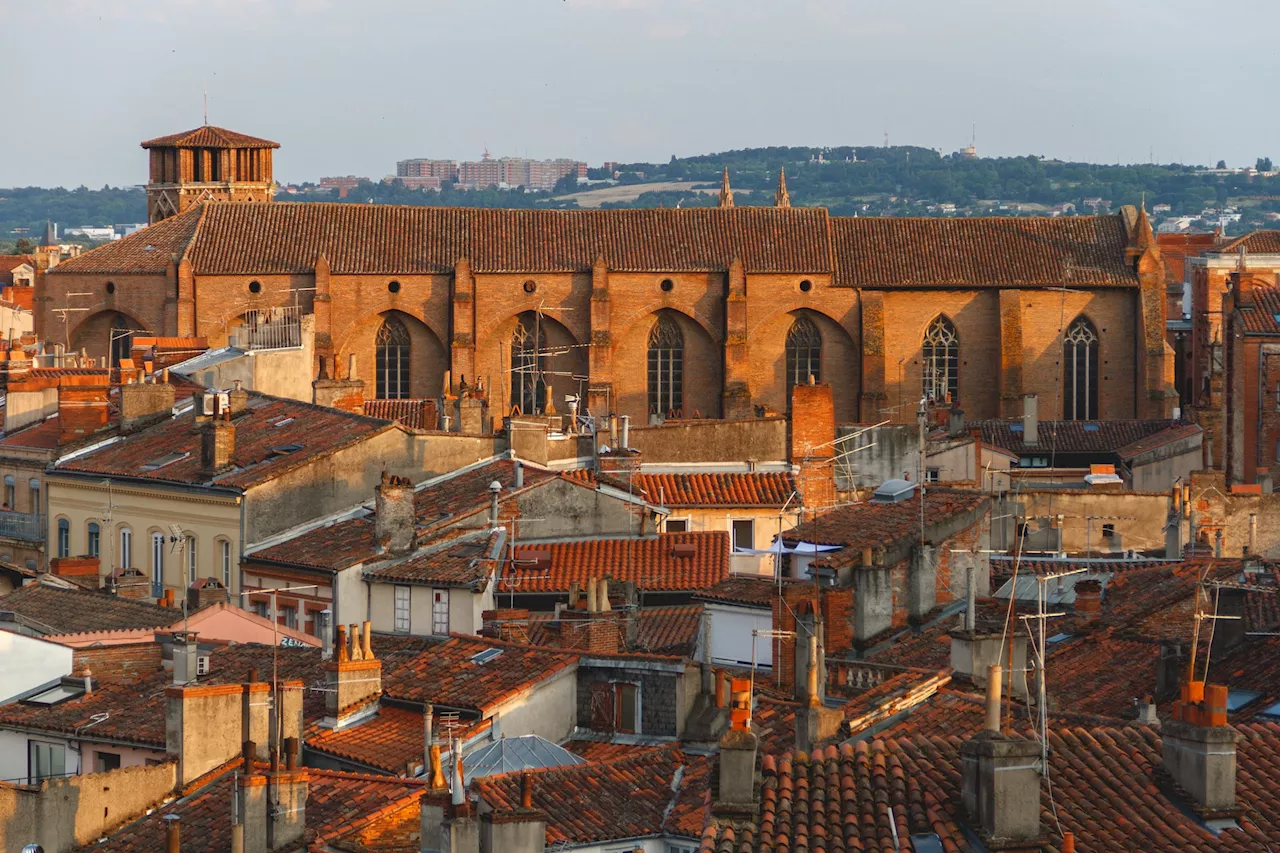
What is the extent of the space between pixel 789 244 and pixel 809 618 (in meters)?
56.1

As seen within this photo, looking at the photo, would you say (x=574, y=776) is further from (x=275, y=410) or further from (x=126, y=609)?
(x=275, y=410)

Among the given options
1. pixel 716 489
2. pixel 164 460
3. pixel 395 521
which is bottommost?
pixel 716 489

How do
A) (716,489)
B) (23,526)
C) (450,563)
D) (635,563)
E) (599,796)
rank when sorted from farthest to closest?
(23,526), (716,489), (635,563), (450,563), (599,796)

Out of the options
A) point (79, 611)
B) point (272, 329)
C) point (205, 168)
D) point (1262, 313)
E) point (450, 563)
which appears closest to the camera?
point (79, 611)

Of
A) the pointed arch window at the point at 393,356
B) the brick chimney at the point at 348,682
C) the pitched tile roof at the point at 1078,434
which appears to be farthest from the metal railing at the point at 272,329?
the brick chimney at the point at 348,682

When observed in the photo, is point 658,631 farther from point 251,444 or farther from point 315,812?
point 251,444

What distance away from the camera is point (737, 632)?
32.1 m

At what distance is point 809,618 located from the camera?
29516 mm

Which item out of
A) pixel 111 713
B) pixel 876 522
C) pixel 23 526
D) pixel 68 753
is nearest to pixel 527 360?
pixel 23 526

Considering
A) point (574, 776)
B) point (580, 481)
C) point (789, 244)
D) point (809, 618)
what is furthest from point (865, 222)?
point (574, 776)

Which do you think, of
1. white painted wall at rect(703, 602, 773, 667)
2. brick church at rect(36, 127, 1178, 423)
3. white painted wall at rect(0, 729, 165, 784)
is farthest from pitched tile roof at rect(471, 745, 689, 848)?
brick church at rect(36, 127, 1178, 423)

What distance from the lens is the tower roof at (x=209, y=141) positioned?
105 m

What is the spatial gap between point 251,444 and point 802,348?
39362 mm

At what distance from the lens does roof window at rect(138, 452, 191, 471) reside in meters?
46.7
